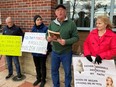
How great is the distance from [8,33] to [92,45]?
7.58 feet

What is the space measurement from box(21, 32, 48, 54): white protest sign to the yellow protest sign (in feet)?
0.68

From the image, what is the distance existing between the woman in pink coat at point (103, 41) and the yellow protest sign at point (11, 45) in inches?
80.1

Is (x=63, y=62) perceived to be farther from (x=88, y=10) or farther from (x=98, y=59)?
(x=88, y=10)

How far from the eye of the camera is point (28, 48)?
3.96 metres

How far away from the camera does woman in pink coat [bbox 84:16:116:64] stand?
8.62ft

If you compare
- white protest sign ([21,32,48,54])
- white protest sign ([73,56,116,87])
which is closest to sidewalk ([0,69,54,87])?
white protest sign ([21,32,48,54])

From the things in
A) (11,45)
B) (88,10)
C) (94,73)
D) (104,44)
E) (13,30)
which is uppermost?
(88,10)

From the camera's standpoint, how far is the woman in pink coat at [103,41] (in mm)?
2627

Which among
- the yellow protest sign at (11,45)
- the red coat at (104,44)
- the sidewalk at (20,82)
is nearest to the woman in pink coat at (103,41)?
the red coat at (104,44)

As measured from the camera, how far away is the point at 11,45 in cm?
426

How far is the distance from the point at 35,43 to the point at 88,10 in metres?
1.60

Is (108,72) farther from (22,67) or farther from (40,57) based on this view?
(22,67)

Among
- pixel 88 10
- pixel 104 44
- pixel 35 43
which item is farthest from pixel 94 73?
pixel 88 10

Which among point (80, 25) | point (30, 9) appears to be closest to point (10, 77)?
point (30, 9)
